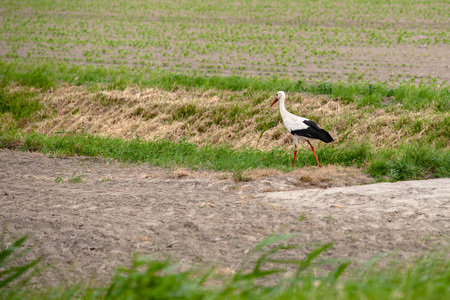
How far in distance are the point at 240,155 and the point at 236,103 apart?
14.8ft

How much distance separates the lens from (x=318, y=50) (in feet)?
81.4

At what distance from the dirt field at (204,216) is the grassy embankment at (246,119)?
144 centimetres

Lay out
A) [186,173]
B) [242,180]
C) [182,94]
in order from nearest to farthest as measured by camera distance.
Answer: [242,180] < [186,173] < [182,94]

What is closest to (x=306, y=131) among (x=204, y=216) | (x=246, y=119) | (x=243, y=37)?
(x=204, y=216)

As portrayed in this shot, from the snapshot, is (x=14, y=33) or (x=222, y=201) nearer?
(x=222, y=201)

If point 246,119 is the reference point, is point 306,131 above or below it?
above

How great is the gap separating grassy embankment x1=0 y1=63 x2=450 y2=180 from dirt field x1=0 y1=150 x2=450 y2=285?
1445mm

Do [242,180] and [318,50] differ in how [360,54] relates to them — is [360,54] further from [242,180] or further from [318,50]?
[242,180]

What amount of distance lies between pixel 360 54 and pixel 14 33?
65.7 feet

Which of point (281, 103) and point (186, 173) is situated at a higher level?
point (281, 103)

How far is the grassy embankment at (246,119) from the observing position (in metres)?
11.0

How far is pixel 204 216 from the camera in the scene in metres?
7.05

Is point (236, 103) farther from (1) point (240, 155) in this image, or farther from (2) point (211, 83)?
(1) point (240, 155)

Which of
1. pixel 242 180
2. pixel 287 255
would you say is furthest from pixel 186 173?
pixel 287 255
